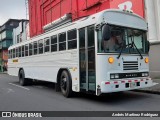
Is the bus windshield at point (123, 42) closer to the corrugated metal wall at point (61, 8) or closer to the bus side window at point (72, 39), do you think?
the bus side window at point (72, 39)

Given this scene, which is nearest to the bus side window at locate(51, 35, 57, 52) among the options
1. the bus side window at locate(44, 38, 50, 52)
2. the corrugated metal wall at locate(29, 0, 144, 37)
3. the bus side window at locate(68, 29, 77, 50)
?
the bus side window at locate(44, 38, 50, 52)

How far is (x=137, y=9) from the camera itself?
1628cm

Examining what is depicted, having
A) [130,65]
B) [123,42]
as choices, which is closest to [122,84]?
[130,65]

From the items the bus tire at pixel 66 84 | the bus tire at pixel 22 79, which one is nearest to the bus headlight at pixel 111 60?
the bus tire at pixel 66 84

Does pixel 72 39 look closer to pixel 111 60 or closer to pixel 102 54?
pixel 102 54

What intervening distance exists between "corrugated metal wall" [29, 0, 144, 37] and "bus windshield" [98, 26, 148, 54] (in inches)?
268

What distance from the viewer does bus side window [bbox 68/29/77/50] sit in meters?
10.0

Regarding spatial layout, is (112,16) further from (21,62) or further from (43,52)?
(21,62)

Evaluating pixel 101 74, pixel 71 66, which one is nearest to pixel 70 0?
pixel 71 66

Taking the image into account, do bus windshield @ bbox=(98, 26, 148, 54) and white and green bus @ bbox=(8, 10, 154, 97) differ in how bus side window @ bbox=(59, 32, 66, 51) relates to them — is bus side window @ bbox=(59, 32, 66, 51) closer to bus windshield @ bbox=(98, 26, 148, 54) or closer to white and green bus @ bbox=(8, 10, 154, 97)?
white and green bus @ bbox=(8, 10, 154, 97)

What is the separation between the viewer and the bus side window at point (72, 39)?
10.0m

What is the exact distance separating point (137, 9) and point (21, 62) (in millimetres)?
7751

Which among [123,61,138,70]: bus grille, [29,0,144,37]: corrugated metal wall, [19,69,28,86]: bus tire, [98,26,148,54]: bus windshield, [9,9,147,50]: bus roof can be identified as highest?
[29,0,144,37]: corrugated metal wall

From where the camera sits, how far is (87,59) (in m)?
9.28
